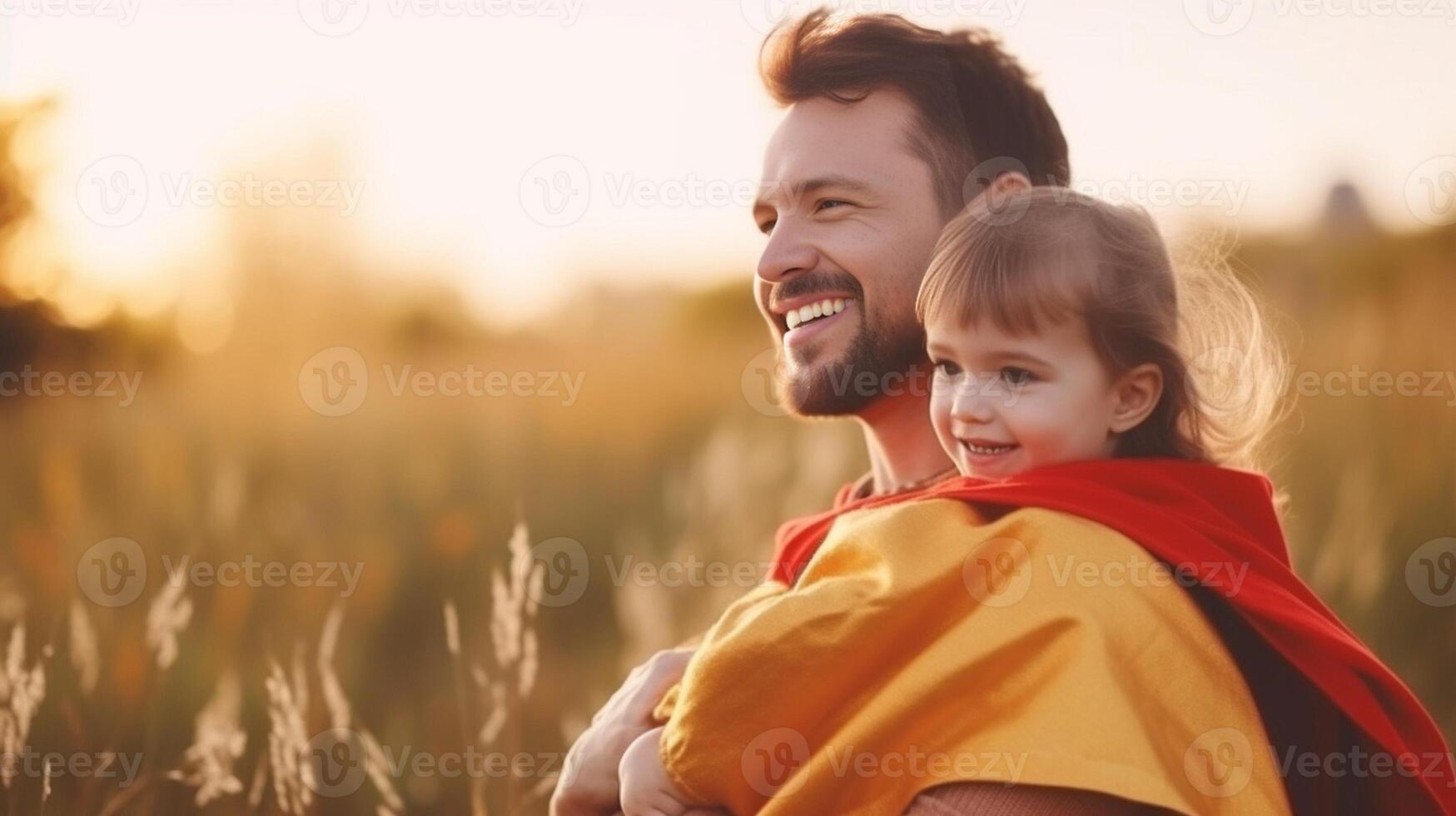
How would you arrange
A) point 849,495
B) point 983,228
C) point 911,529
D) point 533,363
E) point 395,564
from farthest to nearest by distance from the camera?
point 533,363 → point 395,564 → point 849,495 → point 983,228 → point 911,529

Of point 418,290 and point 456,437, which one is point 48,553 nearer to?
point 456,437

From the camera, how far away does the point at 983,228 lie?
223cm

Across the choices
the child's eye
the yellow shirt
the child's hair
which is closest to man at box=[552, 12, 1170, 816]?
the child's hair

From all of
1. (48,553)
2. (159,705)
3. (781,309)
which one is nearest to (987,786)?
(781,309)

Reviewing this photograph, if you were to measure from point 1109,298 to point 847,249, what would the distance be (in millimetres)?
758

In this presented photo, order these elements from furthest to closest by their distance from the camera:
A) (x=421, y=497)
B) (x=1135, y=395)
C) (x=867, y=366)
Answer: (x=421, y=497), (x=867, y=366), (x=1135, y=395)

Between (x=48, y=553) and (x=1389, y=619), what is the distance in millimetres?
4230

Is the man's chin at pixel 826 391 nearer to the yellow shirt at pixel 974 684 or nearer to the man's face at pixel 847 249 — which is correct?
the man's face at pixel 847 249

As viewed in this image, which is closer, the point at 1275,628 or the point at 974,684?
the point at 974,684

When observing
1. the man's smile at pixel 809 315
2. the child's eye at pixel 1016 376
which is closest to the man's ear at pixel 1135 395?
the child's eye at pixel 1016 376

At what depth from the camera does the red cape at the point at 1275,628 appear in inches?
76.1

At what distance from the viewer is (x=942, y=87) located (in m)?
2.92

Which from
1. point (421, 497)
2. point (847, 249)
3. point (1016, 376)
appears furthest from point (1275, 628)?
point (421, 497)

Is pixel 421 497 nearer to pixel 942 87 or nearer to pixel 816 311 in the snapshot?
pixel 816 311
